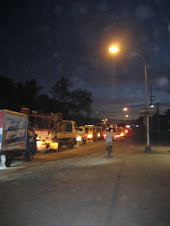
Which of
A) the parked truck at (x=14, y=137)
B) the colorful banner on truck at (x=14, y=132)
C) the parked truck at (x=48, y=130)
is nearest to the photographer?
the parked truck at (x=14, y=137)

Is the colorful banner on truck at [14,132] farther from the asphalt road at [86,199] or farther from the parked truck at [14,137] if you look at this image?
the asphalt road at [86,199]

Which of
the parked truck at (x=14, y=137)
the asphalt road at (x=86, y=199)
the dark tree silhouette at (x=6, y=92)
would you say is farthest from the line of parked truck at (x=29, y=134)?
the dark tree silhouette at (x=6, y=92)

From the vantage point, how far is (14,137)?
43.5 ft

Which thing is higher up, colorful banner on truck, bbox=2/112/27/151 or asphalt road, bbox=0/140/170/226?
colorful banner on truck, bbox=2/112/27/151

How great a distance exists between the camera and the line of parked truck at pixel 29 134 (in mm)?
12383

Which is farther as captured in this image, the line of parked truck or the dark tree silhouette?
the dark tree silhouette

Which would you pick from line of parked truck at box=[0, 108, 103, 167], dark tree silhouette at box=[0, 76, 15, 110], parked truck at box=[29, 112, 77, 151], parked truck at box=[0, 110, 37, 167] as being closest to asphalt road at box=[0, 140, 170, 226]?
parked truck at box=[0, 110, 37, 167]

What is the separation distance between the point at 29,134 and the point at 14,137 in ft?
6.76

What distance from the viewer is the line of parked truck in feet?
40.6

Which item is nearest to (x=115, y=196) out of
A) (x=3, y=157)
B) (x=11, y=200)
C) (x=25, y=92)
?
(x=11, y=200)

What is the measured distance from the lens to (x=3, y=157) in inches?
497

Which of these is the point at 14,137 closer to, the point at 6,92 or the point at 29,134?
the point at 29,134

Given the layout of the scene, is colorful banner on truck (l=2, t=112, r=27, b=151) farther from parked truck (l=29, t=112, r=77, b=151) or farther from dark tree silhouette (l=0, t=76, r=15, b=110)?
dark tree silhouette (l=0, t=76, r=15, b=110)

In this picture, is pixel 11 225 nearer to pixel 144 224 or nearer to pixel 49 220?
pixel 49 220
